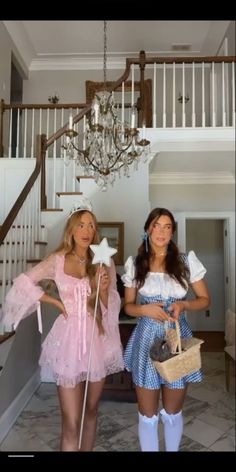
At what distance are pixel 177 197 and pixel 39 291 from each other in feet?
6.63

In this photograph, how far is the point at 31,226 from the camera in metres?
2.42

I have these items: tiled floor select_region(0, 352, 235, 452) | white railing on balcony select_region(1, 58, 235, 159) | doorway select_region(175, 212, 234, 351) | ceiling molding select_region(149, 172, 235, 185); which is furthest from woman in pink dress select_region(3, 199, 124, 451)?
doorway select_region(175, 212, 234, 351)

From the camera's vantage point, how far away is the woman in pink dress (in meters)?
1.21

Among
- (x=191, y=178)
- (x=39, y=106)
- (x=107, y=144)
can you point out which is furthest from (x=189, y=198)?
(x=39, y=106)

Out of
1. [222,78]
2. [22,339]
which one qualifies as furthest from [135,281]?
[222,78]

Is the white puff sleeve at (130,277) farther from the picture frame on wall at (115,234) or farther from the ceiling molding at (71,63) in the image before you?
the ceiling molding at (71,63)

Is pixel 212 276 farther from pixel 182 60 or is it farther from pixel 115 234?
pixel 182 60

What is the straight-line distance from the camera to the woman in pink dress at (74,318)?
1211mm

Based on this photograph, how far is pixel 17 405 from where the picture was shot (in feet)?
6.71

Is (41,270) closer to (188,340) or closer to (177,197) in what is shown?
(188,340)

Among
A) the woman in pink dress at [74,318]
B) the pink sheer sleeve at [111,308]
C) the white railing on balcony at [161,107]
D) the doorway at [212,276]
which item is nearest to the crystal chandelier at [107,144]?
the white railing on balcony at [161,107]

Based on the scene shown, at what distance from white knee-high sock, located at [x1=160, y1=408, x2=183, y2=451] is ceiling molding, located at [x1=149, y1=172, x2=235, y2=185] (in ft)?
4.58

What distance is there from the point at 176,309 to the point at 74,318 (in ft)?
1.29
